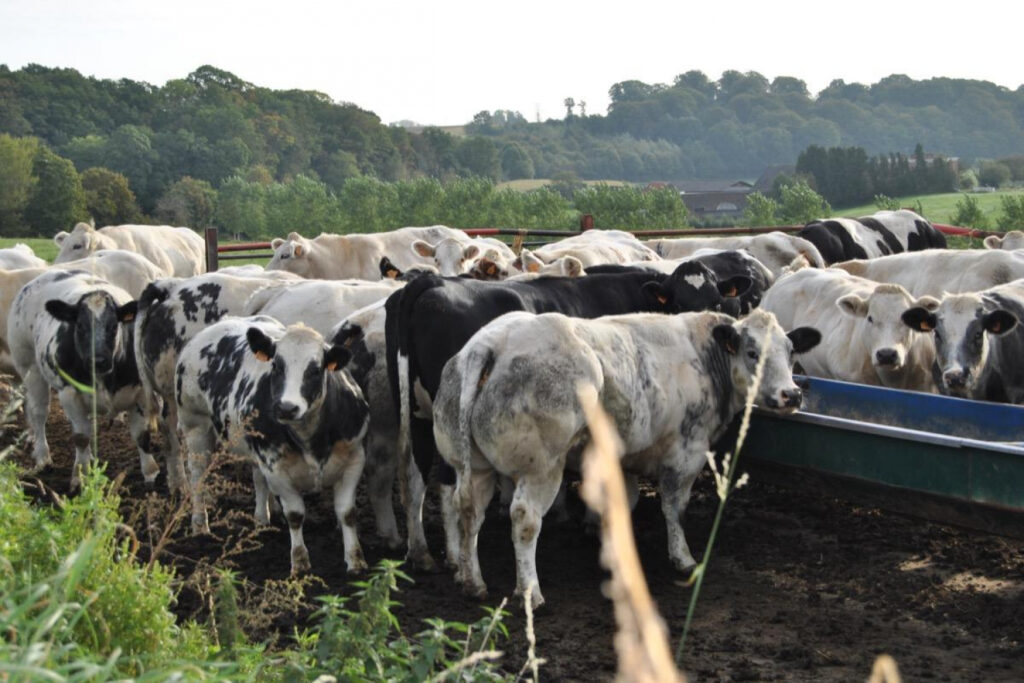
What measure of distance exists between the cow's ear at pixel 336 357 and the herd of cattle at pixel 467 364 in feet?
0.05

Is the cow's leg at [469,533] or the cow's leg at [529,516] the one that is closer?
the cow's leg at [529,516]

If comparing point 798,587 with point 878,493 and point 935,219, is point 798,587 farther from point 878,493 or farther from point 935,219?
point 935,219

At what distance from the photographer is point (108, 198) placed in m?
68.0

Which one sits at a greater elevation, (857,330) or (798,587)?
(857,330)

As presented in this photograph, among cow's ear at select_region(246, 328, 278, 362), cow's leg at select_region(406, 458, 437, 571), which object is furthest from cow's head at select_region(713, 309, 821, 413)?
cow's ear at select_region(246, 328, 278, 362)

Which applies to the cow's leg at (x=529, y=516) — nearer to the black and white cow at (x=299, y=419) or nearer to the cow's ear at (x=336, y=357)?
the black and white cow at (x=299, y=419)

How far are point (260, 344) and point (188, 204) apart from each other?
2806 inches

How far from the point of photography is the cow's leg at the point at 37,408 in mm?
10414

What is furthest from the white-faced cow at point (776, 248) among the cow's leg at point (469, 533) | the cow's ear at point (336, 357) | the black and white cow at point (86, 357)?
the cow's leg at point (469, 533)

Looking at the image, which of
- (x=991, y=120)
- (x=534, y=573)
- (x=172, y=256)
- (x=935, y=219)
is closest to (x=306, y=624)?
(x=534, y=573)

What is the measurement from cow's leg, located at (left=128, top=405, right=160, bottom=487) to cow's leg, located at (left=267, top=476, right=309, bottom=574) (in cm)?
264

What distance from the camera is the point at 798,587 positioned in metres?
7.11

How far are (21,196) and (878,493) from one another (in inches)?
2725

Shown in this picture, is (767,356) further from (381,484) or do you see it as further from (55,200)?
(55,200)
